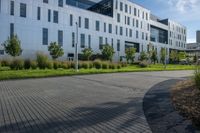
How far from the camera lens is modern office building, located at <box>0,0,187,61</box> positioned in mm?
43875

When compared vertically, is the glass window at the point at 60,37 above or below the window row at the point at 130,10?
below

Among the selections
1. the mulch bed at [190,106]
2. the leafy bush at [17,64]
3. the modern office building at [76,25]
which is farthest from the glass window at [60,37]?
the mulch bed at [190,106]

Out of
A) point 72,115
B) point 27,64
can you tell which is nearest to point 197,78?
point 72,115

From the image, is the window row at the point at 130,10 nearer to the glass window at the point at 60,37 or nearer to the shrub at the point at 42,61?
the glass window at the point at 60,37

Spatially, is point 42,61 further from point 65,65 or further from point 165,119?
point 165,119

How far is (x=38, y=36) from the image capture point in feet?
153

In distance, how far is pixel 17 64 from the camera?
85.3ft

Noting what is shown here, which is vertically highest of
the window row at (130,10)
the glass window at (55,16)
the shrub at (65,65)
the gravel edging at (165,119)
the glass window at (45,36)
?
the window row at (130,10)

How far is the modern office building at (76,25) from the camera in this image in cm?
4388

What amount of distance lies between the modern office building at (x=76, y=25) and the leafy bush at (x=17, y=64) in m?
8.21

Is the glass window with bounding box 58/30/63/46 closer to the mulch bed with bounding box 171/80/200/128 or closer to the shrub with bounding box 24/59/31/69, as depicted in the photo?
the shrub with bounding box 24/59/31/69

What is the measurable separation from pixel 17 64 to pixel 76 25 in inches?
381

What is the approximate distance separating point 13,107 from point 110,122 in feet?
11.7

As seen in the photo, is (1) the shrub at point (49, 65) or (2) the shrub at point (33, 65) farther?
(1) the shrub at point (49, 65)
